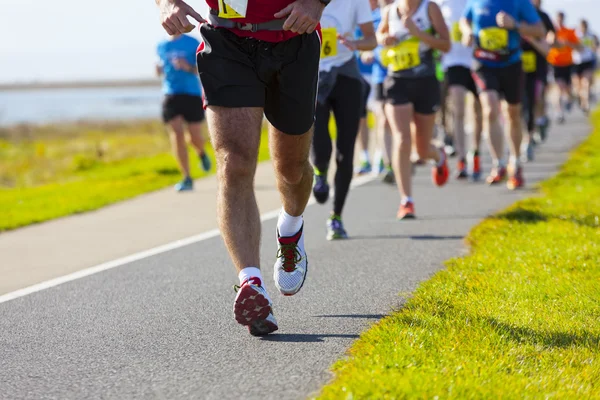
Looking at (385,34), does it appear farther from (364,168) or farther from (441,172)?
(364,168)

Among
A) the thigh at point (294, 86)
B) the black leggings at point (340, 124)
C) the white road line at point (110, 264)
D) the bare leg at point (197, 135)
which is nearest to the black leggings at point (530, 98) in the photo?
the bare leg at point (197, 135)

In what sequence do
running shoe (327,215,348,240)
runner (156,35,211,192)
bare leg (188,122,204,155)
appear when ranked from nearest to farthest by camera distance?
running shoe (327,215,348,240) < runner (156,35,211,192) < bare leg (188,122,204,155)

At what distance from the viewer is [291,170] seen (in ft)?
15.6

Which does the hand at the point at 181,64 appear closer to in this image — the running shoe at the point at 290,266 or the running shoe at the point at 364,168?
the running shoe at the point at 364,168

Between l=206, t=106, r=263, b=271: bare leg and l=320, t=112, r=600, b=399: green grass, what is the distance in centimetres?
66

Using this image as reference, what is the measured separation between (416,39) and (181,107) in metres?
Answer: 4.12

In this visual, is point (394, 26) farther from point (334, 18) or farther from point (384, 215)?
point (384, 215)

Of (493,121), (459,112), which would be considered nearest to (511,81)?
(493,121)

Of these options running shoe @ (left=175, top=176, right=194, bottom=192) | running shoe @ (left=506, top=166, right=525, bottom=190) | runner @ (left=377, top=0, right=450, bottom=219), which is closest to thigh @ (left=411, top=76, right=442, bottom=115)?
runner @ (left=377, top=0, right=450, bottom=219)

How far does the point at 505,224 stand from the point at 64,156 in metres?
20.9

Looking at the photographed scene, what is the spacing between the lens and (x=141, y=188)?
12.3 m

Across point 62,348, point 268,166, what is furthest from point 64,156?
point 62,348

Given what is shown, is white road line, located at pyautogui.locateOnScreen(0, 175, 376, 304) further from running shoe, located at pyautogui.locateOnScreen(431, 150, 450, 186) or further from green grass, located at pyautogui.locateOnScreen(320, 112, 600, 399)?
green grass, located at pyautogui.locateOnScreen(320, 112, 600, 399)

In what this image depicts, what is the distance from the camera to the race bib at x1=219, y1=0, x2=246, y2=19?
4270mm
